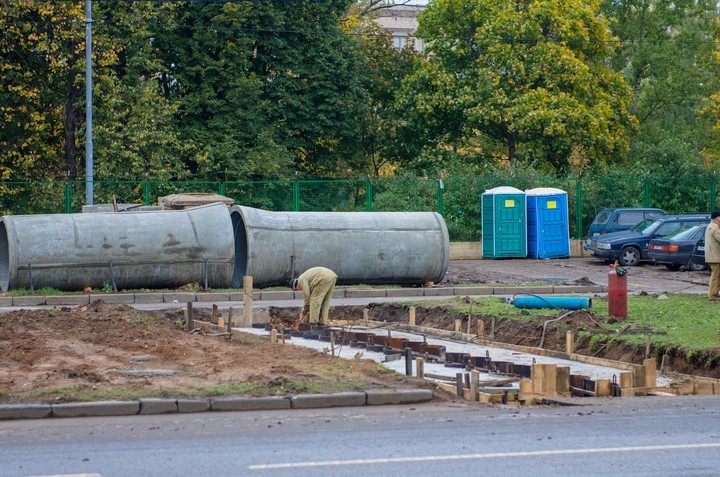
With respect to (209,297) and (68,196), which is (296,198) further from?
(209,297)

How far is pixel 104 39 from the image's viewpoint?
35.2 metres

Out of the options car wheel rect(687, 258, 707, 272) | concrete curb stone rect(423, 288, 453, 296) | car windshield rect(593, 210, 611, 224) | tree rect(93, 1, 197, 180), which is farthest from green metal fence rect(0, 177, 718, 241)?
concrete curb stone rect(423, 288, 453, 296)

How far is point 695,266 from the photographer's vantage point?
30.2m

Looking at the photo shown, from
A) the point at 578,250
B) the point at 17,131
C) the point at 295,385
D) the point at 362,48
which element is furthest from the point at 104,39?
the point at 295,385

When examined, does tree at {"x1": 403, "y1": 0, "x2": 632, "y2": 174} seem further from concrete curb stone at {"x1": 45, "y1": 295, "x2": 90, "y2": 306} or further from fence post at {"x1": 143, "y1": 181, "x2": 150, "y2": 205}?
concrete curb stone at {"x1": 45, "y1": 295, "x2": 90, "y2": 306}

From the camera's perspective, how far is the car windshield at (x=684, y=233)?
3043cm

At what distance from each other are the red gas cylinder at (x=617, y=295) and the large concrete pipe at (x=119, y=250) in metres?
10.0

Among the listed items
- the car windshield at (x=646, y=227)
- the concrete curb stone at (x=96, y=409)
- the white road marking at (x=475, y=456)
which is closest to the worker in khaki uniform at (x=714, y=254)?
the white road marking at (x=475, y=456)

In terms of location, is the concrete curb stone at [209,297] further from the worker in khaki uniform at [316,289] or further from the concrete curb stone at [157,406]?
the concrete curb stone at [157,406]

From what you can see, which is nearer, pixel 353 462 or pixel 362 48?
pixel 353 462

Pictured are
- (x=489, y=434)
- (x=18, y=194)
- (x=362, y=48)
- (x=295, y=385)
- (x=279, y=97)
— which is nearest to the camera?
(x=489, y=434)

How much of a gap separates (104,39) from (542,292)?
62.8 feet

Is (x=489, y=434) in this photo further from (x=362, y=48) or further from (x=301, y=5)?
(x=362, y=48)

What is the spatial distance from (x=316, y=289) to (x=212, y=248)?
21.0ft
